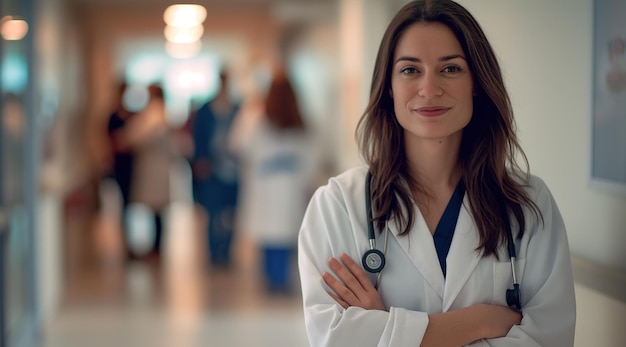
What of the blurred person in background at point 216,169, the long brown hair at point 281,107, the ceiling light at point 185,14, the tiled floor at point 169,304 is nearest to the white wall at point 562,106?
the tiled floor at point 169,304

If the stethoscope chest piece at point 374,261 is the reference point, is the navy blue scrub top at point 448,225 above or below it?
above

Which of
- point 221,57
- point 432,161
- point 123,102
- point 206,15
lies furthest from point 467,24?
point 221,57

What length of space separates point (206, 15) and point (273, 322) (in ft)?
37.4

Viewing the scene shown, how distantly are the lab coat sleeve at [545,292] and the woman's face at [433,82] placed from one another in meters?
0.29

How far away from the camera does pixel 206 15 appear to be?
16.7 m

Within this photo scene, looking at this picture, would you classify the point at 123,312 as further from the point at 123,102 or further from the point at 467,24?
the point at 467,24

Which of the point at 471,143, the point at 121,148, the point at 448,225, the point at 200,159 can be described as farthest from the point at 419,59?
the point at 121,148

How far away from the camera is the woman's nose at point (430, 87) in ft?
6.46

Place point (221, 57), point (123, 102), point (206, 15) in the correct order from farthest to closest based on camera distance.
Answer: point (221, 57)
point (206, 15)
point (123, 102)

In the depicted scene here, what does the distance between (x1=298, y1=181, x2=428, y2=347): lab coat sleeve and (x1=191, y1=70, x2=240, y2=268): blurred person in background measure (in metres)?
6.30

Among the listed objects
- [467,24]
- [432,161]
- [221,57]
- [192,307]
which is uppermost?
[221,57]

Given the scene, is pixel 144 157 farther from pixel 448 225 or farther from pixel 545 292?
pixel 545 292

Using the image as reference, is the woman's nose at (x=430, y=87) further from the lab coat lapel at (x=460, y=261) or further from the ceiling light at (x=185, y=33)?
the ceiling light at (x=185, y=33)

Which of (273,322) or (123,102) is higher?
(123,102)
